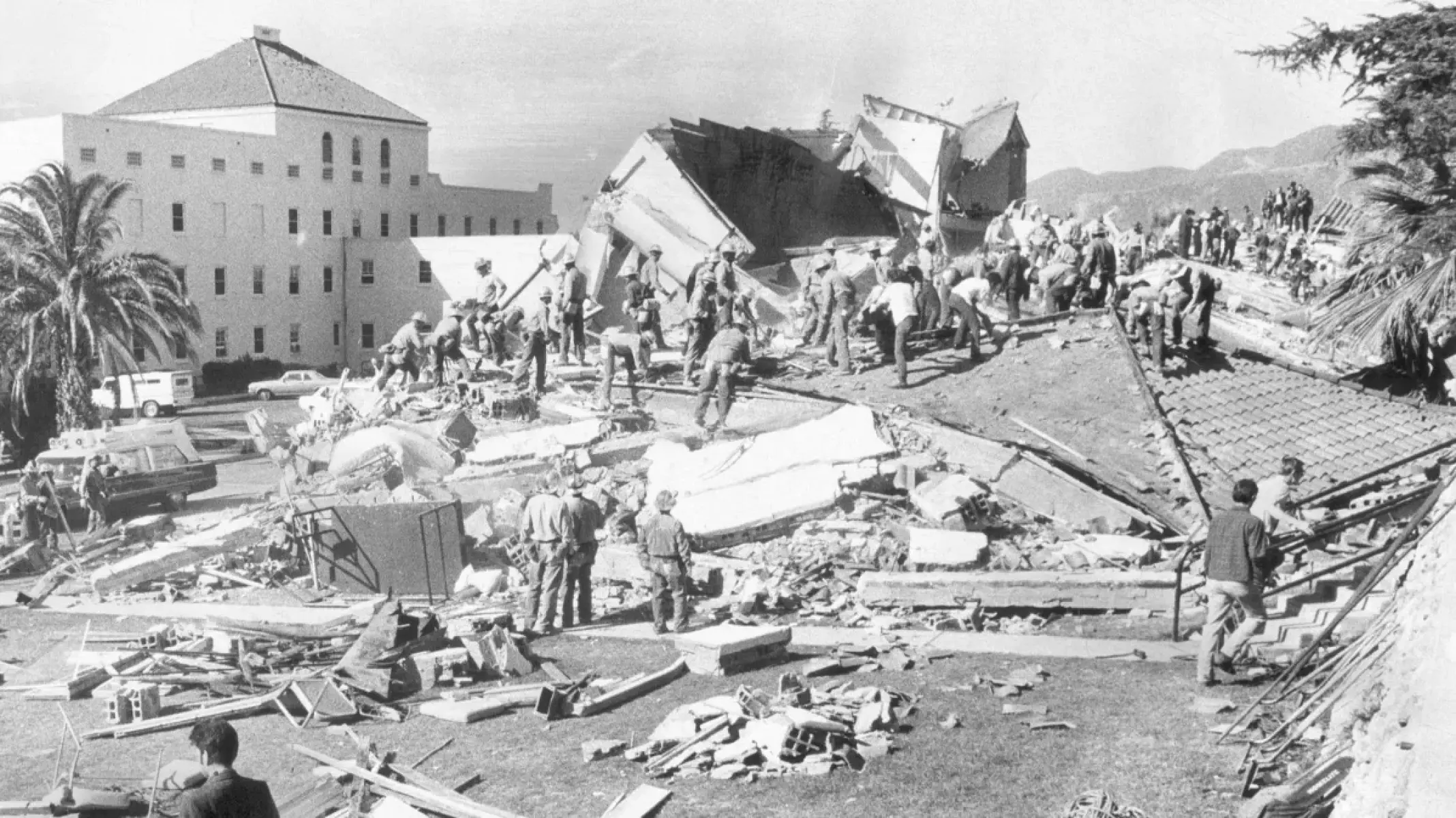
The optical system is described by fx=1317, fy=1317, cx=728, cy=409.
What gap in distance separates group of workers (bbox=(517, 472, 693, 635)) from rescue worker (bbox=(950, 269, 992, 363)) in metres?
7.81

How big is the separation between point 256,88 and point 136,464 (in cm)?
3525

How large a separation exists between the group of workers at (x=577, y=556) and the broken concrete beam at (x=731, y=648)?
3.71 ft

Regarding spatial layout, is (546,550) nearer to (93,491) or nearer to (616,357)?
(616,357)

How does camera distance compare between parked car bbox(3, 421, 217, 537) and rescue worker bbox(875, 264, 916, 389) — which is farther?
parked car bbox(3, 421, 217, 537)

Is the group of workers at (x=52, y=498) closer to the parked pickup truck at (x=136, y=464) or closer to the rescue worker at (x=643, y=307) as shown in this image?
the parked pickup truck at (x=136, y=464)

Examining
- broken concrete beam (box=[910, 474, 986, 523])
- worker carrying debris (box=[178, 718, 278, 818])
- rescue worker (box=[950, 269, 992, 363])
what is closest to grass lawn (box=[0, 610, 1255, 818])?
worker carrying debris (box=[178, 718, 278, 818])

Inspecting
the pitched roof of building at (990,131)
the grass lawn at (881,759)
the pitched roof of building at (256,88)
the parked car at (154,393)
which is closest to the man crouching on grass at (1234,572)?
the grass lawn at (881,759)

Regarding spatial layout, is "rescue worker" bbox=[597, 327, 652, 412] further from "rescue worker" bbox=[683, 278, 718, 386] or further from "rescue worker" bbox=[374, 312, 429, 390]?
"rescue worker" bbox=[374, 312, 429, 390]

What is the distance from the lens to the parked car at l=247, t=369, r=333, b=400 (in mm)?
47281

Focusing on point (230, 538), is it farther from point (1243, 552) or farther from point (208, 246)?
point (208, 246)

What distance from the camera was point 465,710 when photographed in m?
10.3

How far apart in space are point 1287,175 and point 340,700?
171 ft

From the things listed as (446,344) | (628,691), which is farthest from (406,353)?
(628,691)

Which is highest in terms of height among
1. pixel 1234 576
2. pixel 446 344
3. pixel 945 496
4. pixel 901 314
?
pixel 901 314
